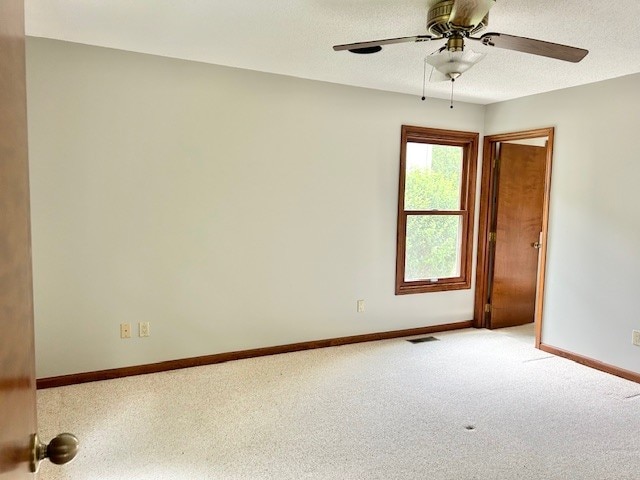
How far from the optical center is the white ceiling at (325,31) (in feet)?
7.35

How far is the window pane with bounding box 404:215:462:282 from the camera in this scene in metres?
4.38

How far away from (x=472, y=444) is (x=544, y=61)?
8.31 feet

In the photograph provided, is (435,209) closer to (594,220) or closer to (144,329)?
(594,220)

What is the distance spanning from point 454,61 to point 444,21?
7.6 inches

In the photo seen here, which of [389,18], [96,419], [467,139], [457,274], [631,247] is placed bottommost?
[96,419]

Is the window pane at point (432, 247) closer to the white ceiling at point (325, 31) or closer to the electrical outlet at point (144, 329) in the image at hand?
the white ceiling at point (325, 31)

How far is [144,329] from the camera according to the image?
3.25 m

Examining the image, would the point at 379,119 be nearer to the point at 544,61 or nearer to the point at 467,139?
the point at 467,139

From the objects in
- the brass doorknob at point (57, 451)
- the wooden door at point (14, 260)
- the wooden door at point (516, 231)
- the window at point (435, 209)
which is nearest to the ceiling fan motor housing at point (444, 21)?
the wooden door at point (14, 260)

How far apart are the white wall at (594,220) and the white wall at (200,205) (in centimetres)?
122

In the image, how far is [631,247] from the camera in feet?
10.9

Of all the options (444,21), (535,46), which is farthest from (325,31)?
(535,46)

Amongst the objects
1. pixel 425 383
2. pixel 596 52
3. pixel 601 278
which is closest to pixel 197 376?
pixel 425 383

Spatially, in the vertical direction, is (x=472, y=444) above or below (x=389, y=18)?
below
